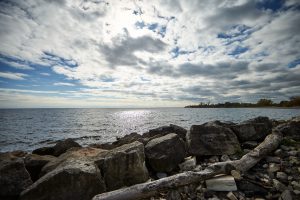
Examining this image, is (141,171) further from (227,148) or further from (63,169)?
(227,148)

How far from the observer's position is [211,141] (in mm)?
7848

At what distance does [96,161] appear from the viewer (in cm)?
638

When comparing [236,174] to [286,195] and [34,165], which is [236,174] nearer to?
[286,195]

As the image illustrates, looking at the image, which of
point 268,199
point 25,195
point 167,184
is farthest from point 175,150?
point 25,195

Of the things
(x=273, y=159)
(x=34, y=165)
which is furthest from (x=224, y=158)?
(x=34, y=165)

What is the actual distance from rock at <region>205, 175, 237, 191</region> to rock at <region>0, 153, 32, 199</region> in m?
5.97

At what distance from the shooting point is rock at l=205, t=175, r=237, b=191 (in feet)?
15.9

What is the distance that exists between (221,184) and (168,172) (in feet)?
7.89

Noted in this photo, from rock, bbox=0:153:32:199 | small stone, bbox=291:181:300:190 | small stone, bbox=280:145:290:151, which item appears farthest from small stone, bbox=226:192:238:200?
rock, bbox=0:153:32:199

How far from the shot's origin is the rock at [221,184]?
15.9 feet

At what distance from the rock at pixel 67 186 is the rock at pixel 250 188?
414 cm

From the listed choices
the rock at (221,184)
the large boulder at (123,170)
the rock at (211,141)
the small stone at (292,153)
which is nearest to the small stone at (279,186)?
the rock at (221,184)

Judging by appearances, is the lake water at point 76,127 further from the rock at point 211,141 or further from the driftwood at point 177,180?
the driftwood at point 177,180

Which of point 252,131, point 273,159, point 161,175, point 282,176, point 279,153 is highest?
point 252,131
